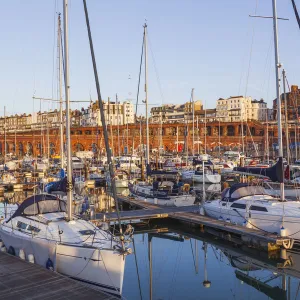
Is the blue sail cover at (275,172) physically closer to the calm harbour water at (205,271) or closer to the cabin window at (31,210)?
the calm harbour water at (205,271)

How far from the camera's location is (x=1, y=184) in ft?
138

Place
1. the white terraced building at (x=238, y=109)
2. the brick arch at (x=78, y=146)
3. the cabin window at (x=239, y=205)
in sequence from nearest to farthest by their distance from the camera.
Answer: the cabin window at (x=239, y=205) < the brick arch at (x=78, y=146) < the white terraced building at (x=238, y=109)

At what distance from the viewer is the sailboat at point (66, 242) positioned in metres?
12.5

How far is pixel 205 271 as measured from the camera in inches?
657

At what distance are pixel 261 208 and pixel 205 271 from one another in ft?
14.3

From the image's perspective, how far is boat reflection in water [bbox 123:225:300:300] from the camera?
1434 cm

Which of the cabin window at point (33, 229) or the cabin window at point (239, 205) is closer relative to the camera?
the cabin window at point (33, 229)

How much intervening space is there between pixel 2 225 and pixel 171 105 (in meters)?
163

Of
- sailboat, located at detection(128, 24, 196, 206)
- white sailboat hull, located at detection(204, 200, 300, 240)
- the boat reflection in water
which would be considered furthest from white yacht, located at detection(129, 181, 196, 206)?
the boat reflection in water

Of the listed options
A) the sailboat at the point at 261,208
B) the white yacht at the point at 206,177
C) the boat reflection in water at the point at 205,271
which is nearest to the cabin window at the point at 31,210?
the boat reflection in water at the point at 205,271

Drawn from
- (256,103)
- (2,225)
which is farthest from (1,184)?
(256,103)

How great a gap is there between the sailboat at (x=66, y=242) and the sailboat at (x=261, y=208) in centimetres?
765

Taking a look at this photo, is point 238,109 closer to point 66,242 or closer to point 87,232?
point 87,232

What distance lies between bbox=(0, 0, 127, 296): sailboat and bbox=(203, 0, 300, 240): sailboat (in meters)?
7.65
